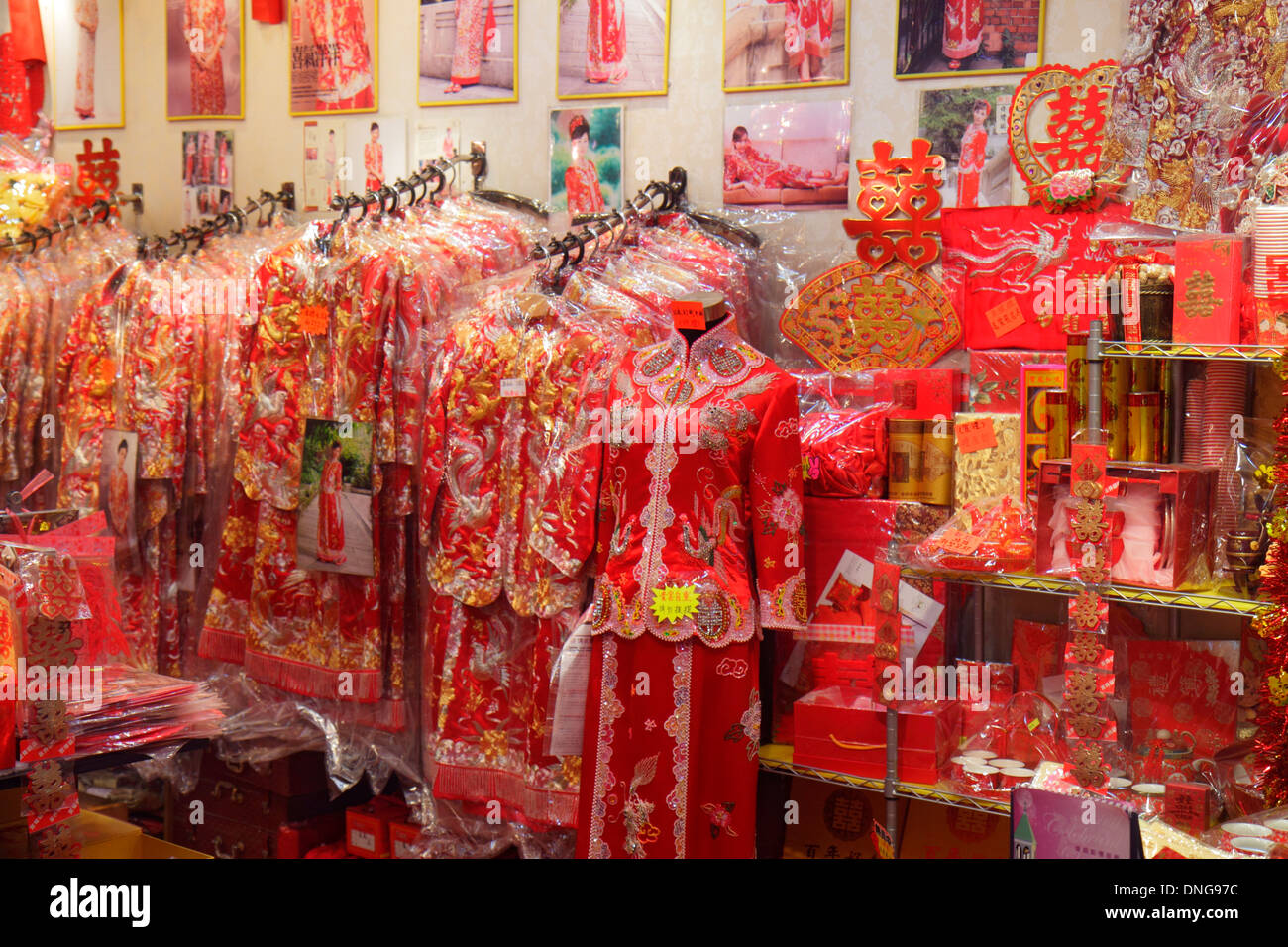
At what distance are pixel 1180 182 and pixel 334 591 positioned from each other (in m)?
2.34

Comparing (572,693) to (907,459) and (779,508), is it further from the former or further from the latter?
(907,459)

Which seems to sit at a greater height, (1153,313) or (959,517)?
(1153,313)

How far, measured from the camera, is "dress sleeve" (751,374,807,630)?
271 centimetres

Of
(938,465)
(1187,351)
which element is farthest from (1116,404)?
(938,465)

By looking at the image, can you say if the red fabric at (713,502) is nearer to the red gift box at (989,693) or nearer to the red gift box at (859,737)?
the red gift box at (859,737)

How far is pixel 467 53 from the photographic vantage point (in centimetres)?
391

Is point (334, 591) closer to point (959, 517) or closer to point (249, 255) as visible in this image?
point (249, 255)

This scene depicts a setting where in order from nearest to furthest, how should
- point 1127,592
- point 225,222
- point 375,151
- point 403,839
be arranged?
A: point 1127,592 → point 403,839 → point 375,151 → point 225,222

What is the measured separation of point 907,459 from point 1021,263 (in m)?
0.52

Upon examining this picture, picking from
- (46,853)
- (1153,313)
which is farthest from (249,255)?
(1153,313)

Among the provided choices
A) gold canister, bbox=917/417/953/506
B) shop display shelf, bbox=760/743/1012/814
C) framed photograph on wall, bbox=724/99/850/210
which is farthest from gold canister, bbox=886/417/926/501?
framed photograph on wall, bbox=724/99/850/210

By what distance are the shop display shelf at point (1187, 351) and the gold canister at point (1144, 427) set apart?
12cm

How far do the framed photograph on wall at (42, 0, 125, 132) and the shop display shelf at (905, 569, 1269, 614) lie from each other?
3617 mm
